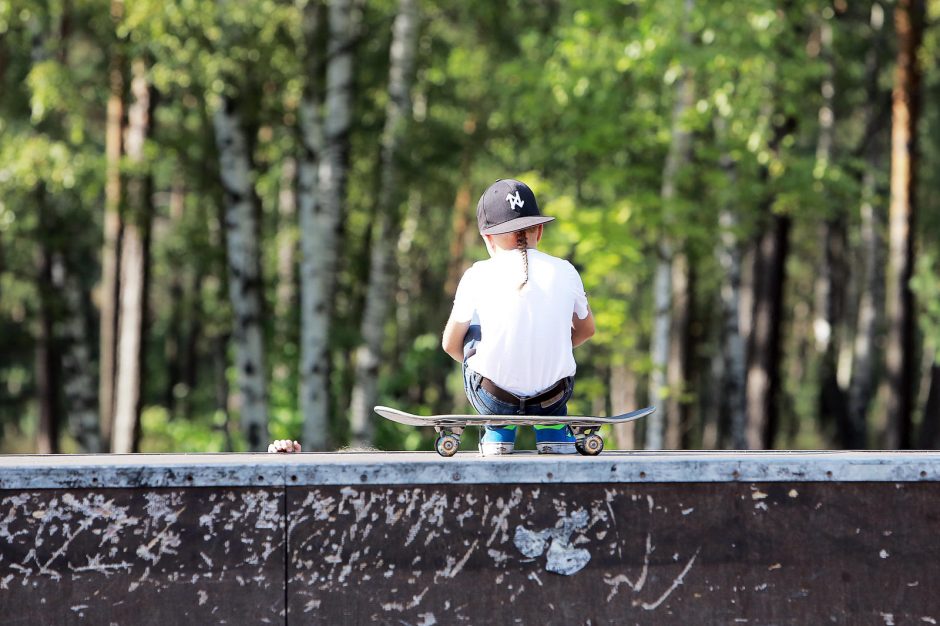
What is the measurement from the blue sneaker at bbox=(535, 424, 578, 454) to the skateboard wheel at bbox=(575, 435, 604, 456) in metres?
0.09

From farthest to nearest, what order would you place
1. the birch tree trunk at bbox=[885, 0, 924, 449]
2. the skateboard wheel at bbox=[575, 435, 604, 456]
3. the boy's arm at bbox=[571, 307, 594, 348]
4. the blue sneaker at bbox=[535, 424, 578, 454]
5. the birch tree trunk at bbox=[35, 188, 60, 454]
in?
the birch tree trunk at bbox=[35, 188, 60, 454] → the birch tree trunk at bbox=[885, 0, 924, 449] → the boy's arm at bbox=[571, 307, 594, 348] → the blue sneaker at bbox=[535, 424, 578, 454] → the skateboard wheel at bbox=[575, 435, 604, 456]

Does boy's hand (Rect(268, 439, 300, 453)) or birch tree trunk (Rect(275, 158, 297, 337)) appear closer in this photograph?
boy's hand (Rect(268, 439, 300, 453))

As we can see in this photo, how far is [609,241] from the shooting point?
1625 cm

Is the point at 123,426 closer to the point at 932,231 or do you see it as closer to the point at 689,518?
the point at 689,518

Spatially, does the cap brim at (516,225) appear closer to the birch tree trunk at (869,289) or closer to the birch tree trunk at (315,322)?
the birch tree trunk at (315,322)

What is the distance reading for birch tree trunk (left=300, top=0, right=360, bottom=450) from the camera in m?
15.1

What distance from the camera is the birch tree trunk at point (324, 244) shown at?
A: 15.1 metres

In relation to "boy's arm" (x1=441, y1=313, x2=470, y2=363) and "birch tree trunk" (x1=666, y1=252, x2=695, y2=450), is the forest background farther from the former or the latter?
"boy's arm" (x1=441, y1=313, x2=470, y2=363)

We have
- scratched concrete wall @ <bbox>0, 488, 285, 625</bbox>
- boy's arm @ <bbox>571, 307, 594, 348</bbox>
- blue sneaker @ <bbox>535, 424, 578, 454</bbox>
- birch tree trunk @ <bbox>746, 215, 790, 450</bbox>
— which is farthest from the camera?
birch tree trunk @ <bbox>746, 215, 790, 450</bbox>

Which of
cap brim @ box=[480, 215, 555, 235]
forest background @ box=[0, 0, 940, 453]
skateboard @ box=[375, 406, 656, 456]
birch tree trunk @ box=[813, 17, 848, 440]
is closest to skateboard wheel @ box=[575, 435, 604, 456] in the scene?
skateboard @ box=[375, 406, 656, 456]

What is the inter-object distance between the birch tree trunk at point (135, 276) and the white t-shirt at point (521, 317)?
1293 centimetres

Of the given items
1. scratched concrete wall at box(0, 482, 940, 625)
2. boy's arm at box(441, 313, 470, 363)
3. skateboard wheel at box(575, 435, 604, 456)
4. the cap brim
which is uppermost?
the cap brim

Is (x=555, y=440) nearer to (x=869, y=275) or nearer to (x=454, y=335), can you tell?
(x=454, y=335)

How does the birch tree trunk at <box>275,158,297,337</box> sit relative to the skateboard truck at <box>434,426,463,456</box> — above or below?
above
